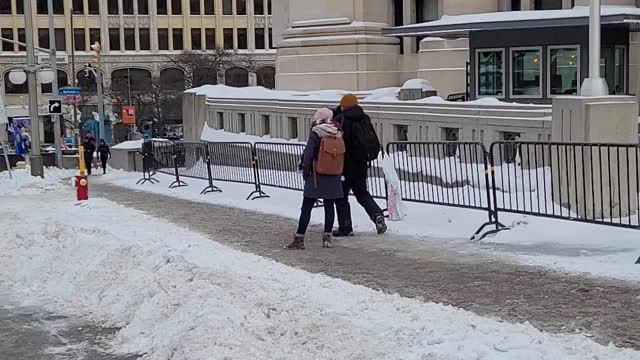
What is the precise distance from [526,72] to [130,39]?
70.0m

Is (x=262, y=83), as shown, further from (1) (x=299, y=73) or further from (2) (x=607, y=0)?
(2) (x=607, y=0)

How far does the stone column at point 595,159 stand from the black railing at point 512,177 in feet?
0.05

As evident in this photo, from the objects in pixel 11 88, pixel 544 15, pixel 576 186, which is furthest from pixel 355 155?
pixel 11 88

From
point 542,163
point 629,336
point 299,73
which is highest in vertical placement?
point 299,73

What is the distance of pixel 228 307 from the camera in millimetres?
7402

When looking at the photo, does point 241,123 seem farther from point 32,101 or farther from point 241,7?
point 241,7

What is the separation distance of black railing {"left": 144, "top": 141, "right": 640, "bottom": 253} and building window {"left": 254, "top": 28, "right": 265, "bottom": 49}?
74118mm

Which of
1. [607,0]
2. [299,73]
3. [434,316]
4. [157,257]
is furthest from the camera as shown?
[299,73]

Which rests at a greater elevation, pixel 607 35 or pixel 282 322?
pixel 607 35

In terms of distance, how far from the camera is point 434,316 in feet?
22.5

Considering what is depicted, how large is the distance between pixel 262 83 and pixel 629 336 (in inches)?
3159

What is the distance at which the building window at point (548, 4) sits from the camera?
30.6 m

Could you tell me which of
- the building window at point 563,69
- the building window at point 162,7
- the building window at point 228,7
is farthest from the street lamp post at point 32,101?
the building window at point 228,7

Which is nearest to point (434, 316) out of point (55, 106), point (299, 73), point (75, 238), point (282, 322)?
point (282, 322)
